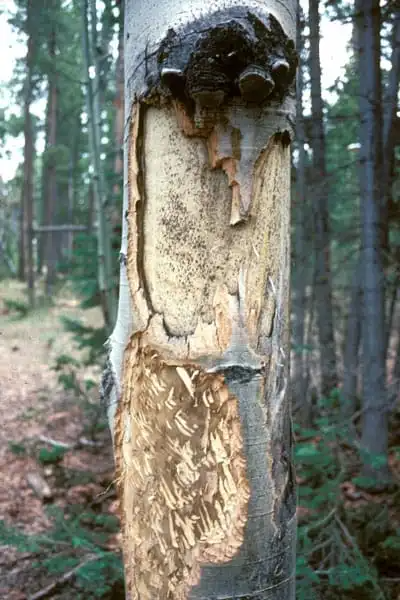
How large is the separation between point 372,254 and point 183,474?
13.0 feet

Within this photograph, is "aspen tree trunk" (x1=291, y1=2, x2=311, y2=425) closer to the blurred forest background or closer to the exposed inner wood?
the blurred forest background

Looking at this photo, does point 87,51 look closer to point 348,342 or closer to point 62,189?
point 348,342

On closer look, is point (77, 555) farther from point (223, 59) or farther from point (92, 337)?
point (92, 337)

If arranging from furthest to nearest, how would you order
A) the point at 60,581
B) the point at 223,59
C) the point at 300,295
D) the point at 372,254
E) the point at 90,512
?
the point at 300,295
the point at 372,254
the point at 90,512
the point at 60,581
the point at 223,59

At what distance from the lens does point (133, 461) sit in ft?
3.96

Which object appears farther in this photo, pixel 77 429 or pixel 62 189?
pixel 62 189

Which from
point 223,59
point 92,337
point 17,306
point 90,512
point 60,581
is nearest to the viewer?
point 223,59

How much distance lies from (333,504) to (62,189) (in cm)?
2467

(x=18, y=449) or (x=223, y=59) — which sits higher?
(x=223, y=59)

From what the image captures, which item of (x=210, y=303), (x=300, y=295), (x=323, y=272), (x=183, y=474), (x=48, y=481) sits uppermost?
(x=323, y=272)

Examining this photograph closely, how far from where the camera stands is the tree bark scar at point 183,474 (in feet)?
3.55

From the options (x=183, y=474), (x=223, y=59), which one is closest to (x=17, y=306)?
(x=183, y=474)

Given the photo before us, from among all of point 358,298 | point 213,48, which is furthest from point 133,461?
point 358,298

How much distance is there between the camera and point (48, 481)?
4730mm
